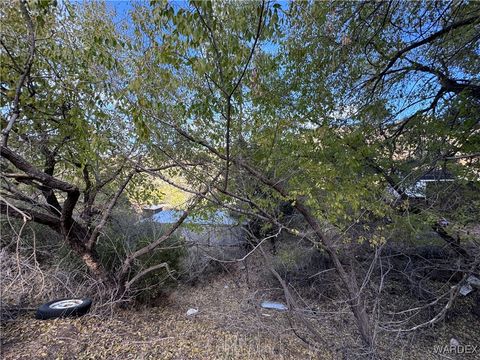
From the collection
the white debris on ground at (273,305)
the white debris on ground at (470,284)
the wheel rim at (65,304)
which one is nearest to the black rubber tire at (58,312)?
the wheel rim at (65,304)

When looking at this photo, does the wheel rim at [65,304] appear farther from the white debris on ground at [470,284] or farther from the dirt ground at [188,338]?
the white debris on ground at [470,284]

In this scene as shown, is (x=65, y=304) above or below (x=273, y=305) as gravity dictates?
above

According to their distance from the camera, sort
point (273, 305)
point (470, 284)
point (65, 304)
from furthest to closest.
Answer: point (273, 305) → point (470, 284) → point (65, 304)

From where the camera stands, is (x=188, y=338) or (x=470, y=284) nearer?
(x=188, y=338)

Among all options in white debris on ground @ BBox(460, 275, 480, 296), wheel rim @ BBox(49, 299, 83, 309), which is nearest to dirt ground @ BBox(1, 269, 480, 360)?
wheel rim @ BBox(49, 299, 83, 309)

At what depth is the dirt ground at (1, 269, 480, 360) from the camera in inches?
76.4

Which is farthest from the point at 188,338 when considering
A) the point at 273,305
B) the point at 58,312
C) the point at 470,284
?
the point at 470,284

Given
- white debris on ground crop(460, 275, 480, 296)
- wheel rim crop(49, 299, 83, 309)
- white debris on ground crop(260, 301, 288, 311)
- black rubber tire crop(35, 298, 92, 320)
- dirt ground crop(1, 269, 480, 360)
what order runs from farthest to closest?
white debris on ground crop(260, 301, 288, 311), white debris on ground crop(460, 275, 480, 296), wheel rim crop(49, 299, 83, 309), black rubber tire crop(35, 298, 92, 320), dirt ground crop(1, 269, 480, 360)

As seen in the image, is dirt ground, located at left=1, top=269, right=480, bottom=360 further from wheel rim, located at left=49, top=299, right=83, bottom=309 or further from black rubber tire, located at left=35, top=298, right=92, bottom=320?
wheel rim, located at left=49, top=299, right=83, bottom=309

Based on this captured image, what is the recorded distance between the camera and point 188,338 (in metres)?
2.41

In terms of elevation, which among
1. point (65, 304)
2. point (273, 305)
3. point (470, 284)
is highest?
point (65, 304)

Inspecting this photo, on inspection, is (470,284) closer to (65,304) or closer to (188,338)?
(188,338)

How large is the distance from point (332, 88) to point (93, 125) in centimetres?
339

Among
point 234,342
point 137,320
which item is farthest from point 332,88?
point 137,320
